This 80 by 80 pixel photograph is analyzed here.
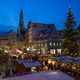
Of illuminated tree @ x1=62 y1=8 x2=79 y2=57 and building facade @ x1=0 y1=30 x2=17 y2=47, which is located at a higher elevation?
building facade @ x1=0 y1=30 x2=17 y2=47

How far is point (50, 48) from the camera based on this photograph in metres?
73.8

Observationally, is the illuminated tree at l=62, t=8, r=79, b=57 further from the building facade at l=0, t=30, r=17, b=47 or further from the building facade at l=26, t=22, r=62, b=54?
the building facade at l=0, t=30, r=17, b=47

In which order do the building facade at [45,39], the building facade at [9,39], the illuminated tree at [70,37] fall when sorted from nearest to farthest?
the illuminated tree at [70,37], the building facade at [45,39], the building facade at [9,39]

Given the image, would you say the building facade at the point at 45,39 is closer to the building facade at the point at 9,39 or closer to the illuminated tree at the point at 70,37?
the building facade at the point at 9,39

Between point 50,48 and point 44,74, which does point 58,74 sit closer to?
point 44,74


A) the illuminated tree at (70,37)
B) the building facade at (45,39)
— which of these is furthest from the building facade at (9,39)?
the illuminated tree at (70,37)

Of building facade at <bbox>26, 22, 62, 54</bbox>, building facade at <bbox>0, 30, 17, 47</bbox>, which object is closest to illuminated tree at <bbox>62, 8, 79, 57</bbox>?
building facade at <bbox>26, 22, 62, 54</bbox>

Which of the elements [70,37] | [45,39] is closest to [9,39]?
[45,39]

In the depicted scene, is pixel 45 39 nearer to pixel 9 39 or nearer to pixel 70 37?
pixel 9 39

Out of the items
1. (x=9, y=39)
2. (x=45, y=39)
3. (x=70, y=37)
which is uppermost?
(x=9, y=39)

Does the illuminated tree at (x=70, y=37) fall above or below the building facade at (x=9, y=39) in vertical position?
below

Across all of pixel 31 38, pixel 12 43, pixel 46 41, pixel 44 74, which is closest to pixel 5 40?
pixel 12 43

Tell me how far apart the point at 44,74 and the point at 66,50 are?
34207 mm

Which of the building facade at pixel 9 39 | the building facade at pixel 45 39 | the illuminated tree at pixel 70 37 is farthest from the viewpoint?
the building facade at pixel 9 39
